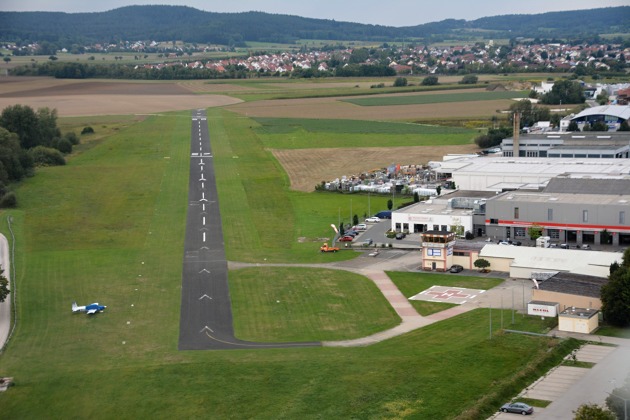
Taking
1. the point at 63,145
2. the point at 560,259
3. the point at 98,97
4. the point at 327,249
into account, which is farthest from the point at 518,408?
the point at 98,97

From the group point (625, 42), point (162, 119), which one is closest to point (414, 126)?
point (162, 119)

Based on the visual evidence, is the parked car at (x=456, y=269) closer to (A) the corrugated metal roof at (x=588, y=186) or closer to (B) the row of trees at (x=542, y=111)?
(A) the corrugated metal roof at (x=588, y=186)

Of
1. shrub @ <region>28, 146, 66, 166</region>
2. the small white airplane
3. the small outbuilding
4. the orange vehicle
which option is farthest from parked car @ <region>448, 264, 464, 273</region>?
shrub @ <region>28, 146, 66, 166</region>

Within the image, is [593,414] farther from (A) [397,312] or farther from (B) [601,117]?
(B) [601,117]

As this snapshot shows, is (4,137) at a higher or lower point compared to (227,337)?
higher

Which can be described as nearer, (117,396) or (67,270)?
(117,396)

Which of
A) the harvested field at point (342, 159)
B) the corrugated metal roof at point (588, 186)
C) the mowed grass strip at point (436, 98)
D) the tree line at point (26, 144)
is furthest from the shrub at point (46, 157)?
the mowed grass strip at point (436, 98)

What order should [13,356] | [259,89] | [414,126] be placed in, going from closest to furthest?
[13,356]
[414,126]
[259,89]

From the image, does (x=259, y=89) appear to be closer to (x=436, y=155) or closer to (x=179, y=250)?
(x=436, y=155)
